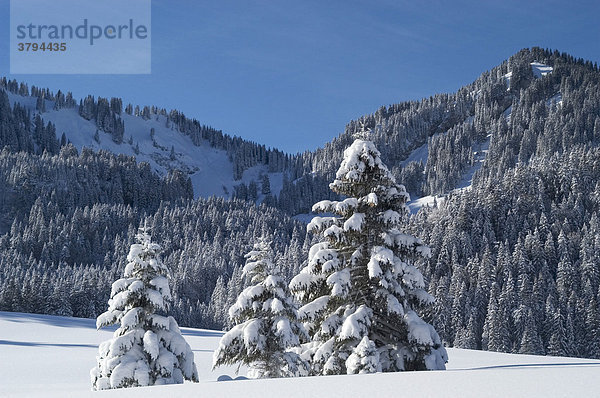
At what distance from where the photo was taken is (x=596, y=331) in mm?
84688

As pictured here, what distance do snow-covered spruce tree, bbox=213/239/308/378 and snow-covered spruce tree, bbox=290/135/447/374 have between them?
84 cm

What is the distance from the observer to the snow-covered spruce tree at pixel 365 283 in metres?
16.5

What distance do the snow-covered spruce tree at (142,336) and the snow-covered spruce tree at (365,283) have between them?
446cm

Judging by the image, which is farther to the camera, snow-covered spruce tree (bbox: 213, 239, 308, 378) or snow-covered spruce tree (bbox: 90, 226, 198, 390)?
snow-covered spruce tree (bbox: 213, 239, 308, 378)

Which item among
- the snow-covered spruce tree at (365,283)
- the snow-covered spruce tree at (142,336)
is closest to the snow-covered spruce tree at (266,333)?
the snow-covered spruce tree at (365,283)

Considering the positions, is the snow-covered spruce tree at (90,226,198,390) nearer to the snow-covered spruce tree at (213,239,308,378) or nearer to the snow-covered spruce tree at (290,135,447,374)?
the snow-covered spruce tree at (213,239,308,378)

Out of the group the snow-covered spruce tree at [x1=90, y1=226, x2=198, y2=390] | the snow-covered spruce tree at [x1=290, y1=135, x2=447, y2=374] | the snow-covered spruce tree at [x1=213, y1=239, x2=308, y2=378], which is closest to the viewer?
the snow-covered spruce tree at [x1=290, y1=135, x2=447, y2=374]

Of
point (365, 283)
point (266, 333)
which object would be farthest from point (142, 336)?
point (365, 283)

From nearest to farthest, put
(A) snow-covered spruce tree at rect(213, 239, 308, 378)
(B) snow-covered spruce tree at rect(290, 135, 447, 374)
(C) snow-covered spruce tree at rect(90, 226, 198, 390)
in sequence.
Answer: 1. (B) snow-covered spruce tree at rect(290, 135, 447, 374)
2. (C) snow-covered spruce tree at rect(90, 226, 198, 390)
3. (A) snow-covered spruce tree at rect(213, 239, 308, 378)

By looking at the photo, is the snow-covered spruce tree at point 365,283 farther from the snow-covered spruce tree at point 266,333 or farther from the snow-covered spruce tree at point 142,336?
the snow-covered spruce tree at point 142,336

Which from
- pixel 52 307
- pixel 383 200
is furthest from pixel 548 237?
pixel 383 200

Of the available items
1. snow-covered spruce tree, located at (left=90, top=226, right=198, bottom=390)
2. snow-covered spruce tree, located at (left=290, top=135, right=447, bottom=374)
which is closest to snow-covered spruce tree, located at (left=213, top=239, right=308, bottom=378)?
snow-covered spruce tree, located at (left=290, top=135, right=447, bottom=374)

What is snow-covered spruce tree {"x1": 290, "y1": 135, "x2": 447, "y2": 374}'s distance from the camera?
16484 mm

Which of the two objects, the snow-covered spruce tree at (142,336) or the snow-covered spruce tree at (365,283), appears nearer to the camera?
the snow-covered spruce tree at (365,283)
